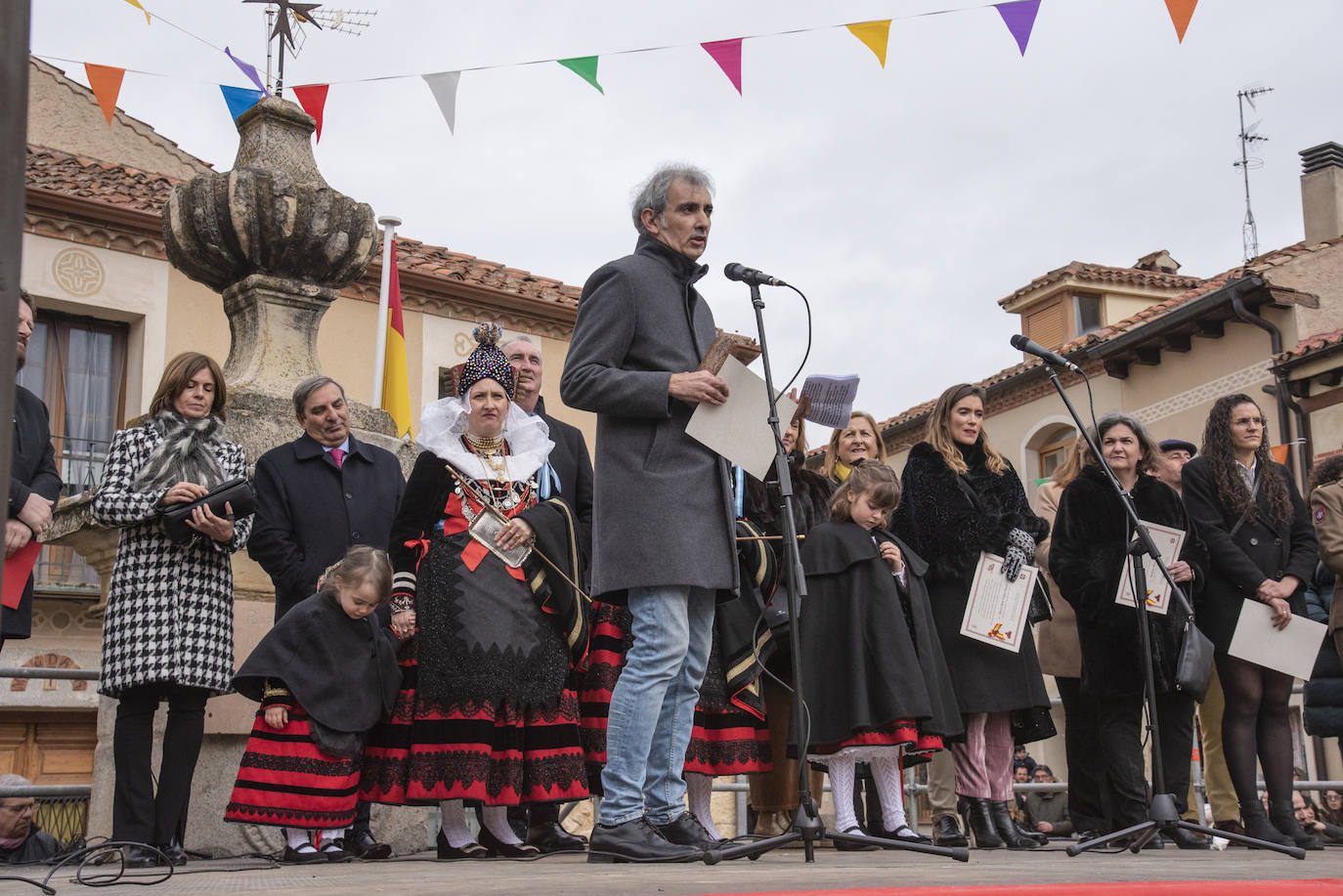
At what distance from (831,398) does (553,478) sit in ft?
4.15

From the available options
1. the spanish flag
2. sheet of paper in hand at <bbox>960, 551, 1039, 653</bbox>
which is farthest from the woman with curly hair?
the spanish flag

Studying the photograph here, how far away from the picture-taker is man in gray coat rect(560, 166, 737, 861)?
3943 millimetres

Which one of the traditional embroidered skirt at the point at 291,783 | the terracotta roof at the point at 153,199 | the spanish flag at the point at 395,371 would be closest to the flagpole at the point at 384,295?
the spanish flag at the point at 395,371

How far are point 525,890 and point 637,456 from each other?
157 centimetres

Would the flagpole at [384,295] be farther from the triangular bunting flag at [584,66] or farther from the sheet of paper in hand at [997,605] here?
the sheet of paper in hand at [997,605]

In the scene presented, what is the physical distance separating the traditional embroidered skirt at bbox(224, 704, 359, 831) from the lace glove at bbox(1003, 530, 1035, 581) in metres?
2.70

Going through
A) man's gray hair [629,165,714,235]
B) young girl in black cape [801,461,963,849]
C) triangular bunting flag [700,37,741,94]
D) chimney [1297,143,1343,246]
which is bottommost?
young girl in black cape [801,461,963,849]

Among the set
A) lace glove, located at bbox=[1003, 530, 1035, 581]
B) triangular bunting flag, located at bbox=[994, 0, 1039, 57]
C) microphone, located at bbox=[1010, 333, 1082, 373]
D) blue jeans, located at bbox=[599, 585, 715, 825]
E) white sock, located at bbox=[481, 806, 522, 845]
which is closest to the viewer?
blue jeans, located at bbox=[599, 585, 715, 825]

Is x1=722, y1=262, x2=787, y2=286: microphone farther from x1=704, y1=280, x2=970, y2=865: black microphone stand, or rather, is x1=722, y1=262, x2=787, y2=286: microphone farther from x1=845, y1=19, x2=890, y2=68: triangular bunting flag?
x1=845, y1=19, x2=890, y2=68: triangular bunting flag

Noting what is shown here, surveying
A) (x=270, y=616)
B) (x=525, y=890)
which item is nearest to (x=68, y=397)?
(x=270, y=616)

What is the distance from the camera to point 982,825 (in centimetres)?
541

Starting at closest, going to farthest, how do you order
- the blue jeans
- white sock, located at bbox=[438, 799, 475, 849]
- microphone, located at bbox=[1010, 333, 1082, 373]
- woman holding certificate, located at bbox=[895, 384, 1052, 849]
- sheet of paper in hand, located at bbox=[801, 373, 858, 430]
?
1. the blue jeans
2. sheet of paper in hand, located at bbox=[801, 373, 858, 430]
3. white sock, located at bbox=[438, 799, 475, 849]
4. microphone, located at bbox=[1010, 333, 1082, 373]
5. woman holding certificate, located at bbox=[895, 384, 1052, 849]

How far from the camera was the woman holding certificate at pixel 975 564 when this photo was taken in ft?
18.1

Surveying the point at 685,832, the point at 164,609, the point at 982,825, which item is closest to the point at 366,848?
the point at 164,609
